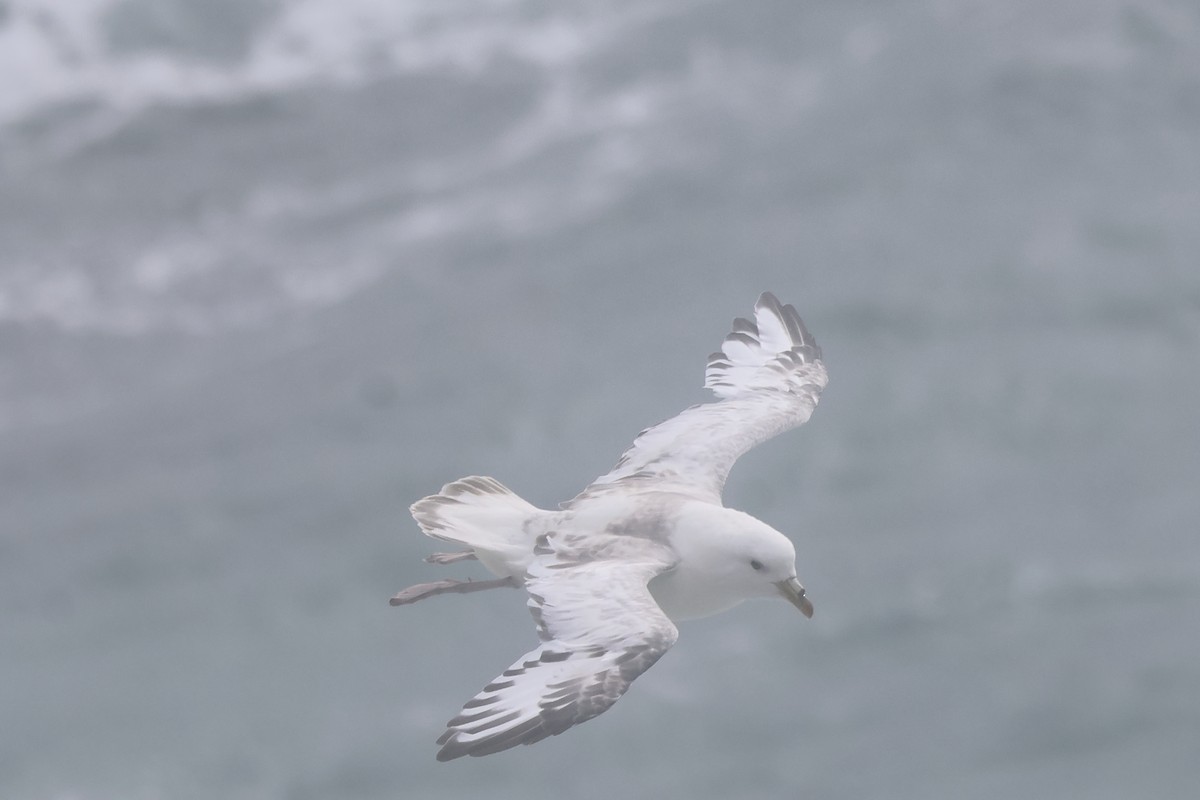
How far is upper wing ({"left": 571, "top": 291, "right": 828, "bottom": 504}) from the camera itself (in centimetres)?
1288

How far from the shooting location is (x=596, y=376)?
4203cm

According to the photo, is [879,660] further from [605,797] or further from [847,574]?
[605,797]

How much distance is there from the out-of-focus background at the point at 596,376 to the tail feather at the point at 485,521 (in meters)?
27.5

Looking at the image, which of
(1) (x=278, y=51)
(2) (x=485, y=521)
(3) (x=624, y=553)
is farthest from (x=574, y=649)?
(1) (x=278, y=51)

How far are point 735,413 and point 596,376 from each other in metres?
28.4

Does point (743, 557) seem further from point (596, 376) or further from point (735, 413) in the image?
point (596, 376)

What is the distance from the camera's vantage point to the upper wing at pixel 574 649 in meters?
9.54

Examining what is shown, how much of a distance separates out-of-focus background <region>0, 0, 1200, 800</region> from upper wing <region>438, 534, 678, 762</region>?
95.2ft

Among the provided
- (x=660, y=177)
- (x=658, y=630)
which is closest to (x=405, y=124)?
(x=660, y=177)

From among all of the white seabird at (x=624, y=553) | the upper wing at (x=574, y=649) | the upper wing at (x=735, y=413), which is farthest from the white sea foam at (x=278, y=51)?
the upper wing at (x=574, y=649)

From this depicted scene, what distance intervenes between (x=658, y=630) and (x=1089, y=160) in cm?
3770

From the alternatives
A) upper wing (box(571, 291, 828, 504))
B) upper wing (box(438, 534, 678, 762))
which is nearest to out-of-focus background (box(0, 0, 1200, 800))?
upper wing (box(571, 291, 828, 504))

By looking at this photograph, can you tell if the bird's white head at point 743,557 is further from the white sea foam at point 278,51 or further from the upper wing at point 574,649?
the white sea foam at point 278,51

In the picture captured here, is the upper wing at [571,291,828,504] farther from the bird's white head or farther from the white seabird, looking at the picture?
the bird's white head
